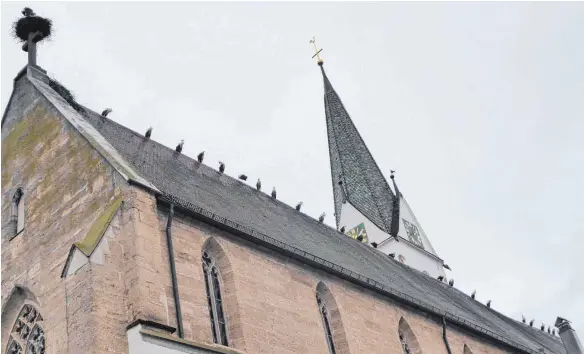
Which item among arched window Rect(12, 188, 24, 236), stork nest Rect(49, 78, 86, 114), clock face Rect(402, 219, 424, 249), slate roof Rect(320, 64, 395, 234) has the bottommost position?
arched window Rect(12, 188, 24, 236)

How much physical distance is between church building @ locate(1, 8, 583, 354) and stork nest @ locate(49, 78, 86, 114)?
4 cm

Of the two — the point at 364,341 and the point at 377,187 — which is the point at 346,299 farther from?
the point at 377,187

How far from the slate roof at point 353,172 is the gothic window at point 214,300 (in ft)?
73.8

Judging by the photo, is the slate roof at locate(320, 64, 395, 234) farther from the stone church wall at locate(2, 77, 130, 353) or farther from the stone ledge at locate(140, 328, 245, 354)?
the stone ledge at locate(140, 328, 245, 354)

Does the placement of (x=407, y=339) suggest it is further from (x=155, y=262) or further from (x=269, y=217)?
(x=155, y=262)

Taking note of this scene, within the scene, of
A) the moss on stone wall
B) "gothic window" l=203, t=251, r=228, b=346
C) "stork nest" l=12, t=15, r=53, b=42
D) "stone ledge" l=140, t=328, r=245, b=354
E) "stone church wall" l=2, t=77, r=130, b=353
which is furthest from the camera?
"stork nest" l=12, t=15, r=53, b=42

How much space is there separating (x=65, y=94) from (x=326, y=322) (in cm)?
802

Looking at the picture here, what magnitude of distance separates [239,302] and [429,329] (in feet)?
26.4

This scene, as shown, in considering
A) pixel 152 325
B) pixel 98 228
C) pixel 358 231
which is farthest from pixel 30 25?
pixel 358 231

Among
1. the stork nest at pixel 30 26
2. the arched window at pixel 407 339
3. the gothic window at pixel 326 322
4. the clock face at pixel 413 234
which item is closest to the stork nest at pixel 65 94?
the stork nest at pixel 30 26

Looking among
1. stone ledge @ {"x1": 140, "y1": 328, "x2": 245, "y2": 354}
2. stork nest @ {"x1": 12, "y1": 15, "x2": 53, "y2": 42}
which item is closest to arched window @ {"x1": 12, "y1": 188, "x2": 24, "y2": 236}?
stork nest @ {"x1": 12, "y1": 15, "x2": 53, "y2": 42}

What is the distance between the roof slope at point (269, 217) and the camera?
57.4 feet

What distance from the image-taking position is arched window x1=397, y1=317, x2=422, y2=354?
802 inches

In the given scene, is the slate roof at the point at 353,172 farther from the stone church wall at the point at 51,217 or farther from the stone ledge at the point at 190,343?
the stone ledge at the point at 190,343
